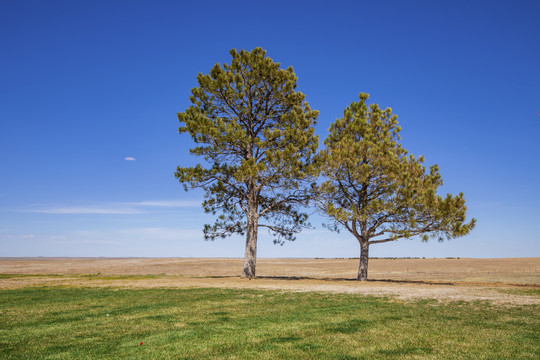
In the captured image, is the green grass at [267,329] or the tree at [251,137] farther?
the tree at [251,137]

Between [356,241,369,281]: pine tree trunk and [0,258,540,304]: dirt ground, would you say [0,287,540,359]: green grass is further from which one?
[356,241,369,281]: pine tree trunk

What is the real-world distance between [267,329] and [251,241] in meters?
21.2

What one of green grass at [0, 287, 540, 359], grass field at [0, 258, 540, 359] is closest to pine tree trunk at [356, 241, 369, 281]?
grass field at [0, 258, 540, 359]

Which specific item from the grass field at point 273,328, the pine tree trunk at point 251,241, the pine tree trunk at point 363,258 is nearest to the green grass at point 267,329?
the grass field at point 273,328

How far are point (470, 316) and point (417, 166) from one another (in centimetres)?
1896

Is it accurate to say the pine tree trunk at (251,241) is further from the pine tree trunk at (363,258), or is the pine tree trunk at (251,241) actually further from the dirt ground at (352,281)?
the pine tree trunk at (363,258)

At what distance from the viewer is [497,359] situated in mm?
7586

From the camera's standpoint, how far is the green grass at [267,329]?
8164mm

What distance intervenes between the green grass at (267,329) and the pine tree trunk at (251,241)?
47.7ft

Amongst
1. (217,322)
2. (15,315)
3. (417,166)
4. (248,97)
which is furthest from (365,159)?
(15,315)

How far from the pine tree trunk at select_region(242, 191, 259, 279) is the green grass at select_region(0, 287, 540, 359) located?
14.5 m

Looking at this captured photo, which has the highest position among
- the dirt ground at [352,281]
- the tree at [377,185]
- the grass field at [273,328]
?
the tree at [377,185]

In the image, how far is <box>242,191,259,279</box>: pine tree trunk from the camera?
1239 inches

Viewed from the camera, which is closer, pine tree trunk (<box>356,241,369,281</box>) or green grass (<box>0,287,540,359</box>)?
green grass (<box>0,287,540,359</box>)
